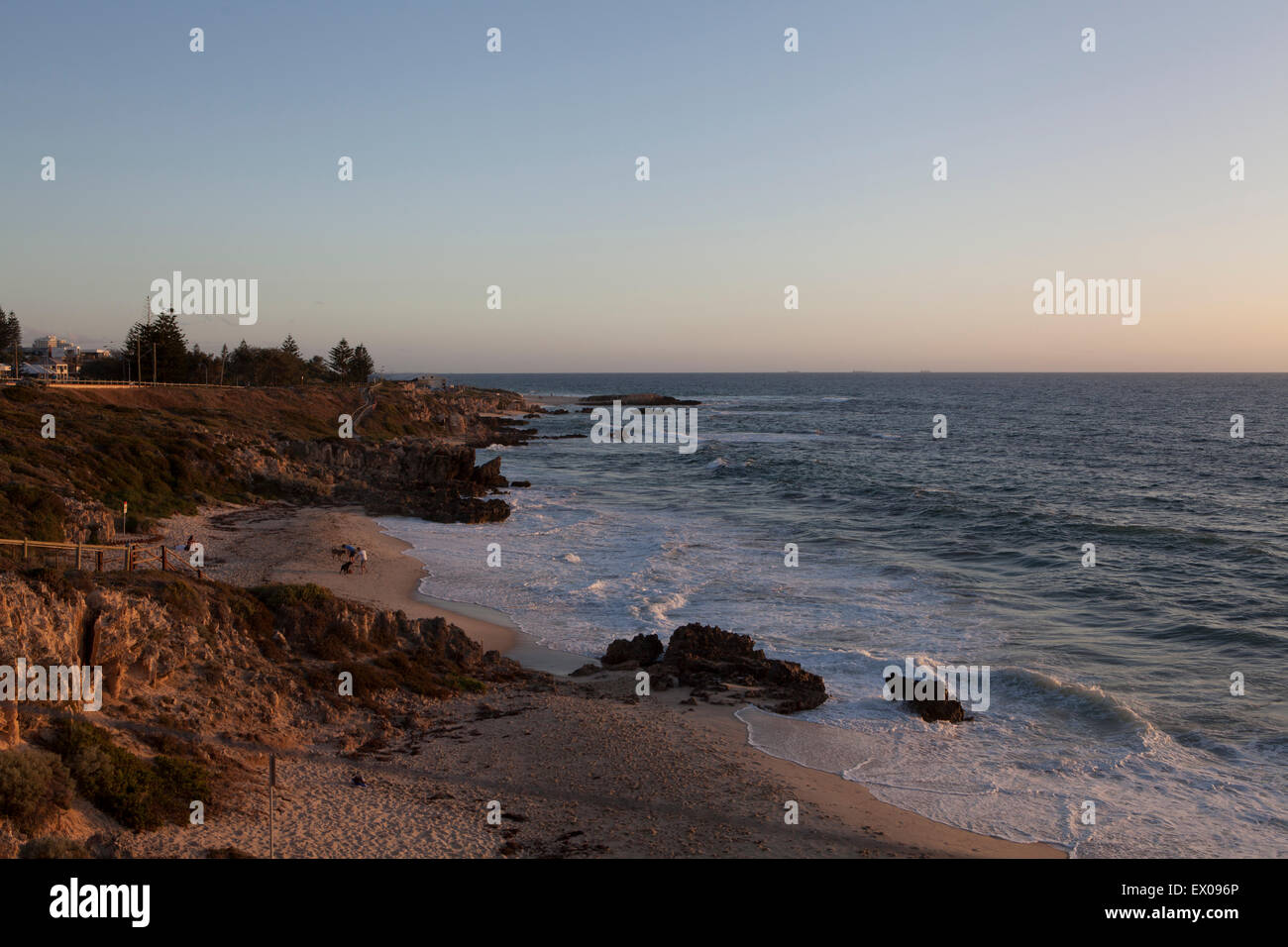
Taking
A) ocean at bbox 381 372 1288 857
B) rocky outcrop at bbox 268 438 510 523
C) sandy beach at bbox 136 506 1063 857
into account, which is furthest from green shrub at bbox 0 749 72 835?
rocky outcrop at bbox 268 438 510 523

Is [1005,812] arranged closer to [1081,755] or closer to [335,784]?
[1081,755]

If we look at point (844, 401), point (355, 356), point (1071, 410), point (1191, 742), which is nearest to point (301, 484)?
point (1191, 742)

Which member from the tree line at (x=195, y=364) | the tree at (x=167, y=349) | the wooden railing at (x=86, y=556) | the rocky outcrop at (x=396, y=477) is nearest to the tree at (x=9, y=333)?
the tree line at (x=195, y=364)

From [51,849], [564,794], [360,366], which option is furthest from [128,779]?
[360,366]

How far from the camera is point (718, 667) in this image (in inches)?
788

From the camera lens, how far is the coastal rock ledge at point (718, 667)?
61.8ft

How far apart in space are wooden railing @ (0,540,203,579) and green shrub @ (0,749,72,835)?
6896 mm

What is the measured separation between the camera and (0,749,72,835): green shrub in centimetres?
1003

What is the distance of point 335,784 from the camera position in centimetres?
1345

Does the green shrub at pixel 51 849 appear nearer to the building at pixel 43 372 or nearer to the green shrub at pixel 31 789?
the green shrub at pixel 31 789

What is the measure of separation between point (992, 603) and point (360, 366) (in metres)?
132

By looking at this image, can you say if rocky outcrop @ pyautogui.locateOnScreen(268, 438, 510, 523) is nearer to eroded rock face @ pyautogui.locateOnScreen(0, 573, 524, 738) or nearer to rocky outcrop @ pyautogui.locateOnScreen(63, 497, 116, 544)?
rocky outcrop @ pyautogui.locateOnScreen(63, 497, 116, 544)

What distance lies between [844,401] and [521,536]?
498ft

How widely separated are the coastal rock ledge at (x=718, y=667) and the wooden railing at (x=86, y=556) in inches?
413
